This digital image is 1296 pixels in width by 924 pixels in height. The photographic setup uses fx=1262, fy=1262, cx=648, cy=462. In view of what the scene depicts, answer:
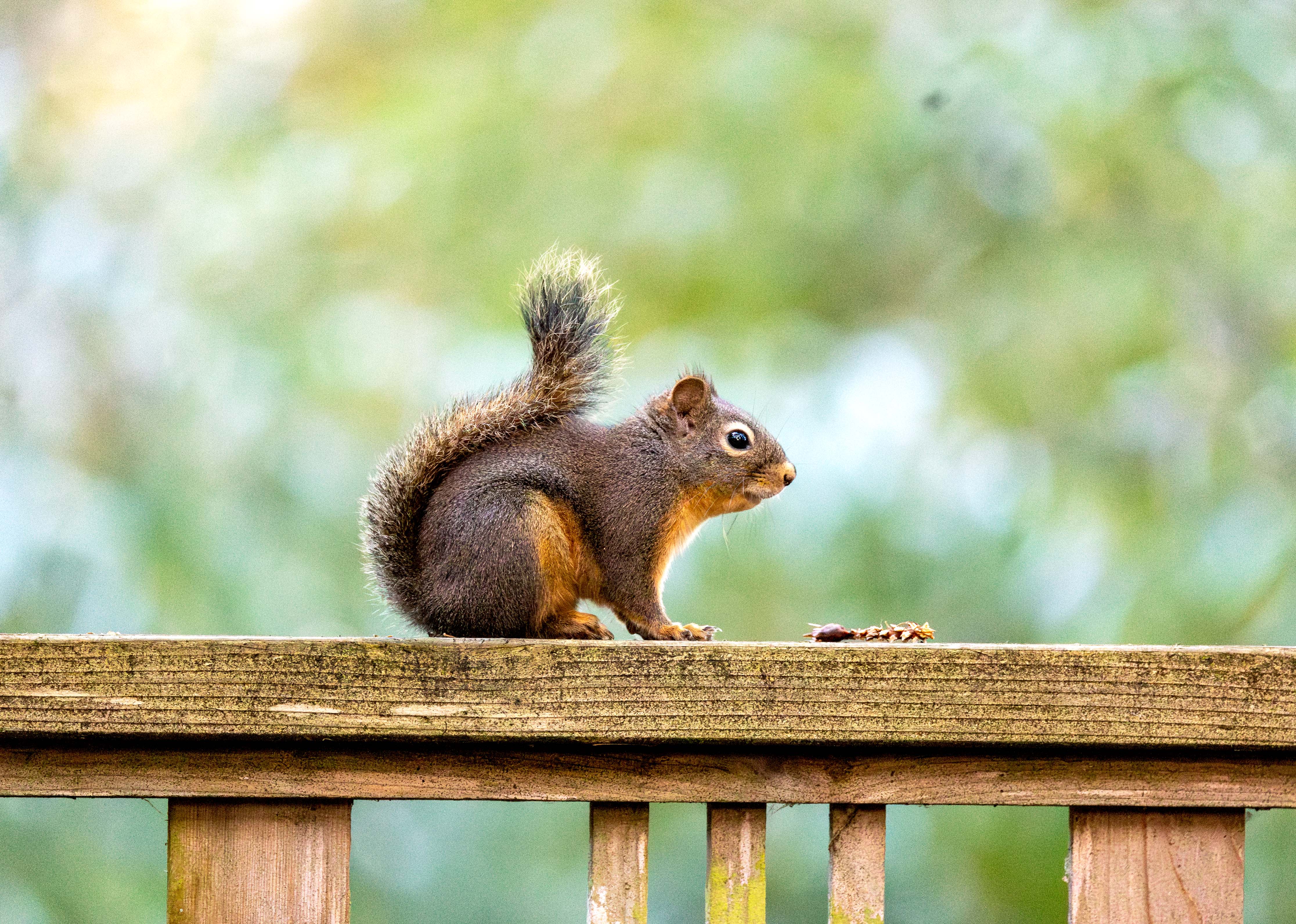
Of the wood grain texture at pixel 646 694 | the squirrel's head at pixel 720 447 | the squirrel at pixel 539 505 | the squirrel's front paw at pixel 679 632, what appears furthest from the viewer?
the squirrel's head at pixel 720 447

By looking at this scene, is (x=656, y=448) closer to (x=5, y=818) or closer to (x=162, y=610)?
(x=162, y=610)

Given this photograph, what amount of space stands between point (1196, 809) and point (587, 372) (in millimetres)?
692

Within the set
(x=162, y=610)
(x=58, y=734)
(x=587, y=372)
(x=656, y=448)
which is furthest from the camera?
(x=162, y=610)

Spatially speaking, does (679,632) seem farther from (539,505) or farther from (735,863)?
(735,863)

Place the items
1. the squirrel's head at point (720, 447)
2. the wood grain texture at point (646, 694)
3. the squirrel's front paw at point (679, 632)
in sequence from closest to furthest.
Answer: the wood grain texture at point (646, 694), the squirrel's front paw at point (679, 632), the squirrel's head at point (720, 447)

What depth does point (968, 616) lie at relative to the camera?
232 cm

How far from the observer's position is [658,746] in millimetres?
863

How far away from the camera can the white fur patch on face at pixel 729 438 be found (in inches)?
60.0

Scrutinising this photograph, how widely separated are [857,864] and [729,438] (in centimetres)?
72

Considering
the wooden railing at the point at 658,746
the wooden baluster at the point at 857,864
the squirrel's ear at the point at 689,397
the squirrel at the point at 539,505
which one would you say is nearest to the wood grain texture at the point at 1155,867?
the wooden railing at the point at 658,746

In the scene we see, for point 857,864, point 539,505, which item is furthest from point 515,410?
point 857,864

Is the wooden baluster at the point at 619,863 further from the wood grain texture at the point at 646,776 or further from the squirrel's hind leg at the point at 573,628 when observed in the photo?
the squirrel's hind leg at the point at 573,628

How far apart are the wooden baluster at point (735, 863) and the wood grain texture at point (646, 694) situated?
0.22 feet

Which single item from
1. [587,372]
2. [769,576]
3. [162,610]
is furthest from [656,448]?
[162,610]
